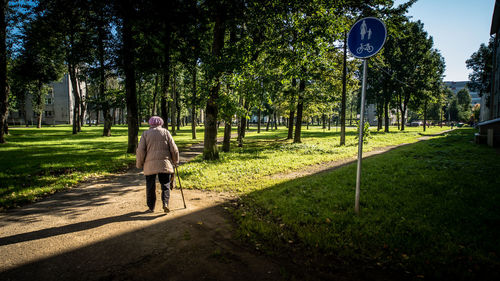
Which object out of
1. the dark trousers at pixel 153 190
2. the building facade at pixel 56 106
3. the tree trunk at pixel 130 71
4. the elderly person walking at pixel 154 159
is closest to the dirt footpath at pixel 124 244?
the dark trousers at pixel 153 190

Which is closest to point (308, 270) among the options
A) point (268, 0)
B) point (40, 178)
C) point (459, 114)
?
point (40, 178)

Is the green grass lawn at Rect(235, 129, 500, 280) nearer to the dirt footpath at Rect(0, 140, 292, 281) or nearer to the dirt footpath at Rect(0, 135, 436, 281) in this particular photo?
the dirt footpath at Rect(0, 135, 436, 281)

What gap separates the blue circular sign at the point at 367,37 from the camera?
4165 mm

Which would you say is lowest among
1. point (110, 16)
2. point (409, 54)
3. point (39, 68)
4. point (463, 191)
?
point (463, 191)

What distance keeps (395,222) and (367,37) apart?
356cm

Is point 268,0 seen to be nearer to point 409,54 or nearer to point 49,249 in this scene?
point 49,249

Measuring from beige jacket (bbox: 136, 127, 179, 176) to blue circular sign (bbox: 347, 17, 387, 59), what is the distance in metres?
4.45

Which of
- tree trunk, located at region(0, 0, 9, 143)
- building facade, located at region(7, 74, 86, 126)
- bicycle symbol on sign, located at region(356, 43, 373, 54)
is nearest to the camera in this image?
bicycle symbol on sign, located at region(356, 43, 373, 54)

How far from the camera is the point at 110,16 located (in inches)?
454

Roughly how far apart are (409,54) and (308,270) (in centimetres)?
4242

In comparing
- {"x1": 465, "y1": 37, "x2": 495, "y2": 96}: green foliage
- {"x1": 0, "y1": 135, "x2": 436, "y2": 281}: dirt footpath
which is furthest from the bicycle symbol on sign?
{"x1": 465, "y1": 37, "x2": 495, "y2": 96}: green foliage

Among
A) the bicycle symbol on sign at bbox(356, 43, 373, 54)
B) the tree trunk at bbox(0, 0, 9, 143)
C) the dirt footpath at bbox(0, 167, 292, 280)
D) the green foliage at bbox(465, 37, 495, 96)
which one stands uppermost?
the green foliage at bbox(465, 37, 495, 96)

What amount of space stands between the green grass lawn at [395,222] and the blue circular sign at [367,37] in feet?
10.6

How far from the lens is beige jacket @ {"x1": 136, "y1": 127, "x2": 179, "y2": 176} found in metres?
5.08
